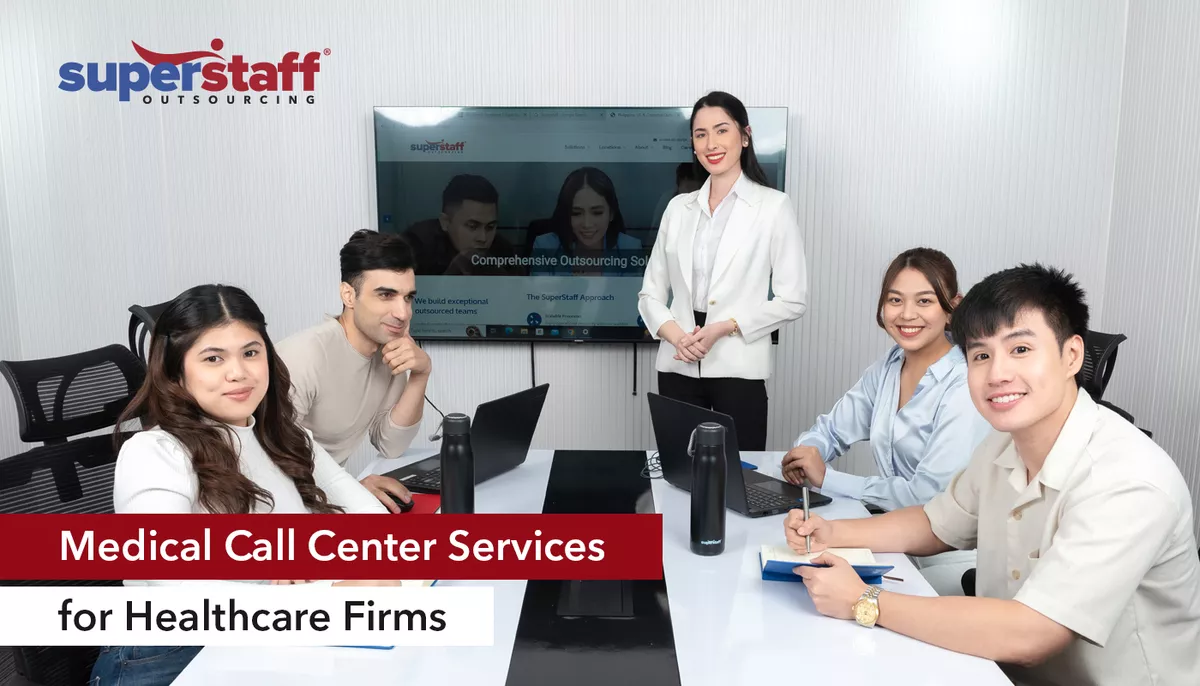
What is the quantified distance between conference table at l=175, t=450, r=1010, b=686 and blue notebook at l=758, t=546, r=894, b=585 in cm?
2

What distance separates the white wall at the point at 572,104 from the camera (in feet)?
11.9

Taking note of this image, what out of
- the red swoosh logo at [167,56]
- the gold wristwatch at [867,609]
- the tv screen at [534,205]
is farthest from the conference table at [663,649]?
the red swoosh logo at [167,56]

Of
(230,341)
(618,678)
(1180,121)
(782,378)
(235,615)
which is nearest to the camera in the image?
(618,678)

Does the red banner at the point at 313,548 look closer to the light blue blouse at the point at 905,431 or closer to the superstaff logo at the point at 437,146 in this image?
the light blue blouse at the point at 905,431

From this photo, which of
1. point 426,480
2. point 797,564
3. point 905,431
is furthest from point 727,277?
point 797,564

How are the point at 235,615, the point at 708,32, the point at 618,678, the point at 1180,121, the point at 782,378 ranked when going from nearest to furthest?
the point at 618,678 < the point at 235,615 < the point at 1180,121 < the point at 708,32 < the point at 782,378

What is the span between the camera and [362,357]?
237cm

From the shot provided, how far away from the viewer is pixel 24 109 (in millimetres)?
3850

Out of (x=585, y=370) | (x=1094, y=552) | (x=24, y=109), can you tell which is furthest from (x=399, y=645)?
(x=24, y=109)

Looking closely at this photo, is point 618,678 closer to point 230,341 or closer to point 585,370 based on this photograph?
point 230,341

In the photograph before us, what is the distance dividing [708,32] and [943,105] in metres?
1.03

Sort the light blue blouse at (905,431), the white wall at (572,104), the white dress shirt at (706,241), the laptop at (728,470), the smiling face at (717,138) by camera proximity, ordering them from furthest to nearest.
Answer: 1. the white wall at (572,104)
2. the white dress shirt at (706,241)
3. the smiling face at (717,138)
4. the light blue blouse at (905,431)
5. the laptop at (728,470)

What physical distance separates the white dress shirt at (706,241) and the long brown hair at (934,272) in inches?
37.2

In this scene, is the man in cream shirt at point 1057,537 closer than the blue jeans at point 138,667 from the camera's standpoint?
Yes
